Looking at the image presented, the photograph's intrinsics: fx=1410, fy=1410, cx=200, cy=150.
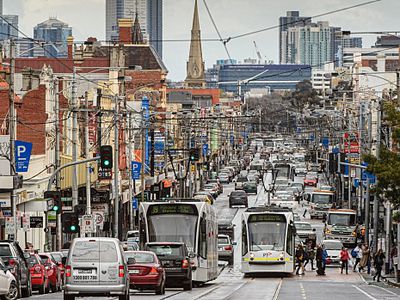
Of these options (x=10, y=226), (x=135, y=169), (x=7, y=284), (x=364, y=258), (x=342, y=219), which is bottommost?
(x=364, y=258)

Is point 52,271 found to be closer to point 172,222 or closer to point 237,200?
point 172,222

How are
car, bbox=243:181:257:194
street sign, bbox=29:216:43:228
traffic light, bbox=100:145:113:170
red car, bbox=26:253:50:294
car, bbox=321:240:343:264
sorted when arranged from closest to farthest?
red car, bbox=26:253:50:294, traffic light, bbox=100:145:113:170, street sign, bbox=29:216:43:228, car, bbox=321:240:343:264, car, bbox=243:181:257:194

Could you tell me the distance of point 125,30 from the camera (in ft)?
559

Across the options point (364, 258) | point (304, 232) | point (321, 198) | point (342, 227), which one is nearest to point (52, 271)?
point (364, 258)

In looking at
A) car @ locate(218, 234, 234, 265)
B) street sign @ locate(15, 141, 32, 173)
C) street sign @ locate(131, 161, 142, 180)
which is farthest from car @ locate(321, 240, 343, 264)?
street sign @ locate(15, 141, 32, 173)

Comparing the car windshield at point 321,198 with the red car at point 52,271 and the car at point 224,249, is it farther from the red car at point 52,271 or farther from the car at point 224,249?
the red car at point 52,271

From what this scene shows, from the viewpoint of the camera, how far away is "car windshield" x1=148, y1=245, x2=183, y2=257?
45188mm

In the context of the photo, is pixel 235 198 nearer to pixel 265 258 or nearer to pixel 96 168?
pixel 96 168

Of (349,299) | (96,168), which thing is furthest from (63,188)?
(349,299)

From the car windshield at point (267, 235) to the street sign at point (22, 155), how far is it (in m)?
10.3

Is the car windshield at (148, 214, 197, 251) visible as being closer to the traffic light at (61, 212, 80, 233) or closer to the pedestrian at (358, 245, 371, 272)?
the traffic light at (61, 212, 80, 233)

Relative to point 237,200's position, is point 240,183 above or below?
above

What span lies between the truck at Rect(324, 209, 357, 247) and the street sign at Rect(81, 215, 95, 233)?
28919mm

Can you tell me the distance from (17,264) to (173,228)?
12.9 metres
